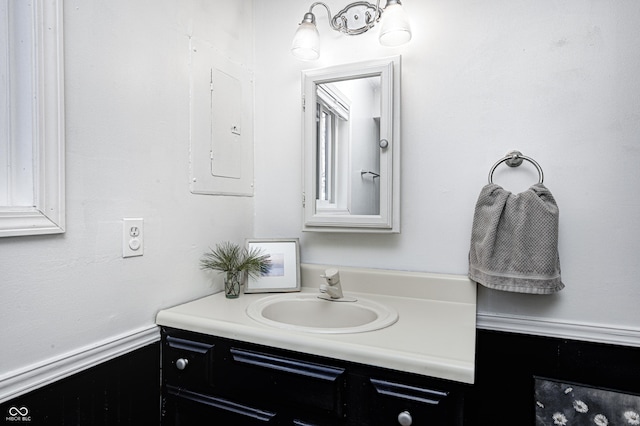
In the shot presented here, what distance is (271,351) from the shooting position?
96 cm

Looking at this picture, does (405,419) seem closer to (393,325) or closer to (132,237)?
(393,325)

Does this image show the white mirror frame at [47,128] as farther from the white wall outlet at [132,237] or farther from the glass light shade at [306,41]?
the glass light shade at [306,41]

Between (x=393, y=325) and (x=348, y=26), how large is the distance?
3.53ft

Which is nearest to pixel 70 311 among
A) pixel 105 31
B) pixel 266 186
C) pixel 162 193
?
pixel 162 193

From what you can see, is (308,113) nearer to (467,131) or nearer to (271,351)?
(467,131)

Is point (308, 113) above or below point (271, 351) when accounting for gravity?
above

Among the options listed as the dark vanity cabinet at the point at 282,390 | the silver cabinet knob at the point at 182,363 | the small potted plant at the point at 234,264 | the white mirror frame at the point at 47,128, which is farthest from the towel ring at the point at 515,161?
the white mirror frame at the point at 47,128

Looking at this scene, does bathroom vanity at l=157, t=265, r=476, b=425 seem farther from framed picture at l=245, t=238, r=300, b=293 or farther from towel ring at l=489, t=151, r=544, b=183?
towel ring at l=489, t=151, r=544, b=183

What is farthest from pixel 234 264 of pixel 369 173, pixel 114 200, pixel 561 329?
pixel 561 329

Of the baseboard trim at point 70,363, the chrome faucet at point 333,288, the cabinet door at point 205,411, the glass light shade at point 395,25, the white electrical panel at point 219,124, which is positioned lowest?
the cabinet door at point 205,411

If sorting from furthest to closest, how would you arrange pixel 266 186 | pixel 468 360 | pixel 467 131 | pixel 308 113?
1. pixel 266 186
2. pixel 308 113
3. pixel 467 131
4. pixel 468 360

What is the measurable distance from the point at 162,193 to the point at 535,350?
1.27 m

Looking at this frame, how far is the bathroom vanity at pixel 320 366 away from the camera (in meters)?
0.80

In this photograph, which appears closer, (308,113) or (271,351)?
(271,351)
